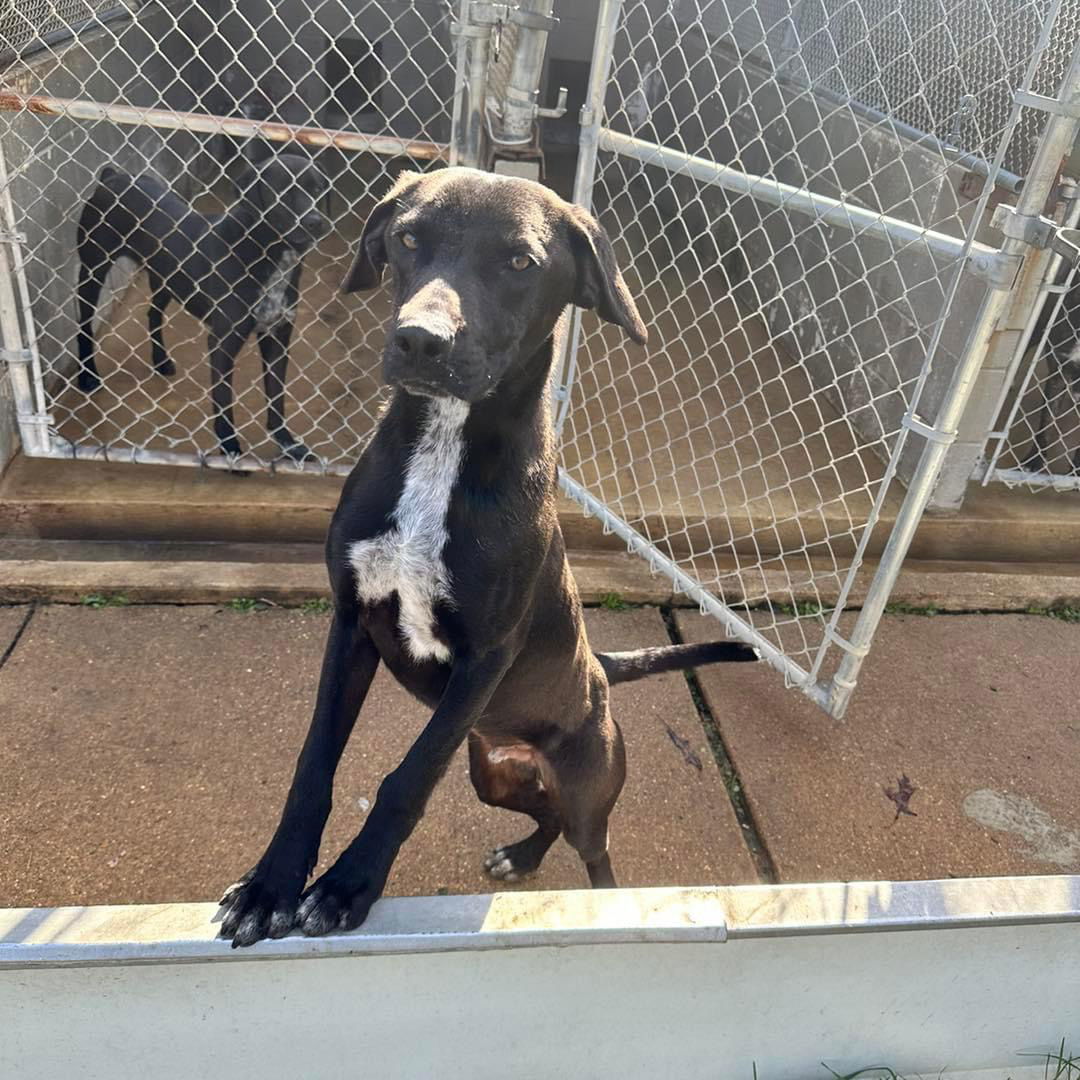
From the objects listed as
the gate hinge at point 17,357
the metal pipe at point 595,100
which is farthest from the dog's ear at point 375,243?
the gate hinge at point 17,357

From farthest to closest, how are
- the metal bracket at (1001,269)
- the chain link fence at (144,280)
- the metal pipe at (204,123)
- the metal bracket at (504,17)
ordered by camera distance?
the chain link fence at (144,280)
the metal pipe at (204,123)
the metal bracket at (504,17)
the metal bracket at (1001,269)

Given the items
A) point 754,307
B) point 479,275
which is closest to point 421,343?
point 479,275

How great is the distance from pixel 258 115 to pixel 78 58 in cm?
82

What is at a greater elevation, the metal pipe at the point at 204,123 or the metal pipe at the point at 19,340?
Result: the metal pipe at the point at 204,123

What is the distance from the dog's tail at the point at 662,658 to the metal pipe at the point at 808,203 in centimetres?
106

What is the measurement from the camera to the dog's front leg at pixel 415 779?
163 cm

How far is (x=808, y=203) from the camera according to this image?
254cm

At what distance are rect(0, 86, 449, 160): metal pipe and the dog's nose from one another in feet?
5.54

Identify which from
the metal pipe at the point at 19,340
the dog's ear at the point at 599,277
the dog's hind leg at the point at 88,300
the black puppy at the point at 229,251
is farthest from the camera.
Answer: the dog's hind leg at the point at 88,300

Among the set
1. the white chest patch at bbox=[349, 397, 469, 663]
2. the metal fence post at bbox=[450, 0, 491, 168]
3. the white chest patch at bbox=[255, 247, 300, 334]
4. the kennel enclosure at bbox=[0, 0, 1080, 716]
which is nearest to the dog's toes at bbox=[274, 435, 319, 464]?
the kennel enclosure at bbox=[0, 0, 1080, 716]

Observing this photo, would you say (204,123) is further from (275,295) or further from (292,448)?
(292,448)

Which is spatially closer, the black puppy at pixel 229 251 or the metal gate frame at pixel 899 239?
the metal gate frame at pixel 899 239

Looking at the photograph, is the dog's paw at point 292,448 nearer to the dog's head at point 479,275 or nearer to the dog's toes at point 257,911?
the dog's head at point 479,275

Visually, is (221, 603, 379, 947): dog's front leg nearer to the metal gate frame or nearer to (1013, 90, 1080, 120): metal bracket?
the metal gate frame
